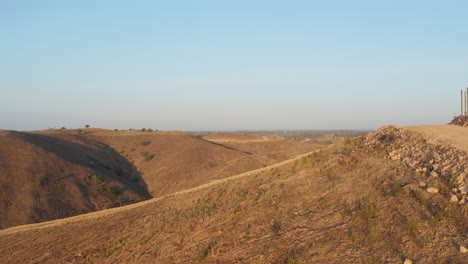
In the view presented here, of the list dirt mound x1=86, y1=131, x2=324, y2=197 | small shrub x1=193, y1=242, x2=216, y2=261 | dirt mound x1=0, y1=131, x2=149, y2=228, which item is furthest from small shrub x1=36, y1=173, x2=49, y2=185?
small shrub x1=193, y1=242, x2=216, y2=261

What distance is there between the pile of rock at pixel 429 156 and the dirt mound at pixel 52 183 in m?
25.1

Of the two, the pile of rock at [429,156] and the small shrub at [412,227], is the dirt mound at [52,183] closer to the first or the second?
the pile of rock at [429,156]

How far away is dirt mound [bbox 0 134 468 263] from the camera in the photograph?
299 inches

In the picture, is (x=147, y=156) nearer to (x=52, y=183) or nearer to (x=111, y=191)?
(x=111, y=191)

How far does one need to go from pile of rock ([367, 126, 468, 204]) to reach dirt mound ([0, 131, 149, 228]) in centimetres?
2510

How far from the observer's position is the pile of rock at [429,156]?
9062mm

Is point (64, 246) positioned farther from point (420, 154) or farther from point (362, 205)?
point (420, 154)

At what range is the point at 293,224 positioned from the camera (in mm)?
9633

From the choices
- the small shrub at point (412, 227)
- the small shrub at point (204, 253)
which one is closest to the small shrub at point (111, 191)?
the small shrub at point (204, 253)

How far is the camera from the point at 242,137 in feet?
276

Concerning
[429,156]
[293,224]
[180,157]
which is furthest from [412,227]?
[180,157]

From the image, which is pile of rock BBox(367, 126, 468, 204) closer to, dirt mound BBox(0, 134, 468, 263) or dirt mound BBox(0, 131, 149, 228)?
dirt mound BBox(0, 134, 468, 263)

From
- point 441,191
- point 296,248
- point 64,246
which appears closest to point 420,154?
point 441,191

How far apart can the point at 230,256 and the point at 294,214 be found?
2.64 metres
